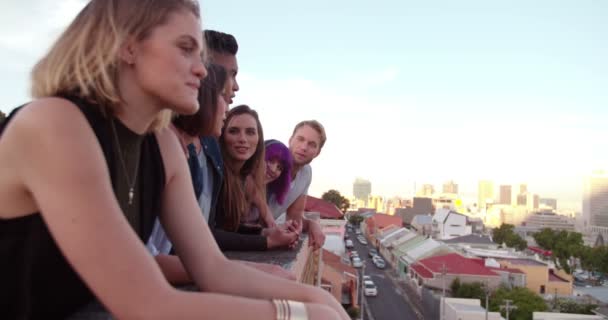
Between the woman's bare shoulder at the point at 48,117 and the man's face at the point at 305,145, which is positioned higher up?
the man's face at the point at 305,145

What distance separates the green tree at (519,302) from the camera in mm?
24344

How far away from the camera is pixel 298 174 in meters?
4.11

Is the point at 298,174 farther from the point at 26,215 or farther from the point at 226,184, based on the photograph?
the point at 26,215

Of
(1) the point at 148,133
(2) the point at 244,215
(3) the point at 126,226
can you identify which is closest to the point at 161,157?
(1) the point at 148,133

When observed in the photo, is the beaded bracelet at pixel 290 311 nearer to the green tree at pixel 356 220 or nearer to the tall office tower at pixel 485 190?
the green tree at pixel 356 220

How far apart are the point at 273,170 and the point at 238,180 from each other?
2.08 ft

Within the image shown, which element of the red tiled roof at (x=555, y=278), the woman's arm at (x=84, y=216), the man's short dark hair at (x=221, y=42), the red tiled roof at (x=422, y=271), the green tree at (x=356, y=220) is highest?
the man's short dark hair at (x=221, y=42)

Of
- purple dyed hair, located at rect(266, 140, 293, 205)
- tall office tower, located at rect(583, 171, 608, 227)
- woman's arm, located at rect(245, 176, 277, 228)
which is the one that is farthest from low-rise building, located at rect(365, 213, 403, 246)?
tall office tower, located at rect(583, 171, 608, 227)

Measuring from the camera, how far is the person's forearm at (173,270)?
1558 millimetres

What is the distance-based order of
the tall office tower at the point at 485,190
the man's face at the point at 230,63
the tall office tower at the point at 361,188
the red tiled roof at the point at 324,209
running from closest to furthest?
the man's face at the point at 230,63 → the red tiled roof at the point at 324,209 → the tall office tower at the point at 485,190 → the tall office tower at the point at 361,188

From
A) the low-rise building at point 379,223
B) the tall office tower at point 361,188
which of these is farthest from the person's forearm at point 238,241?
the tall office tower at point 361,188

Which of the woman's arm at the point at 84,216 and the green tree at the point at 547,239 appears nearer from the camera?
the woman's arm at the point at 84,216

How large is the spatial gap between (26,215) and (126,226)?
0.21 m

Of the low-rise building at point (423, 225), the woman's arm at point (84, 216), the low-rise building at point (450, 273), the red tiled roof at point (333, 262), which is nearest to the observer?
the woman's arm at point (84, 216)
